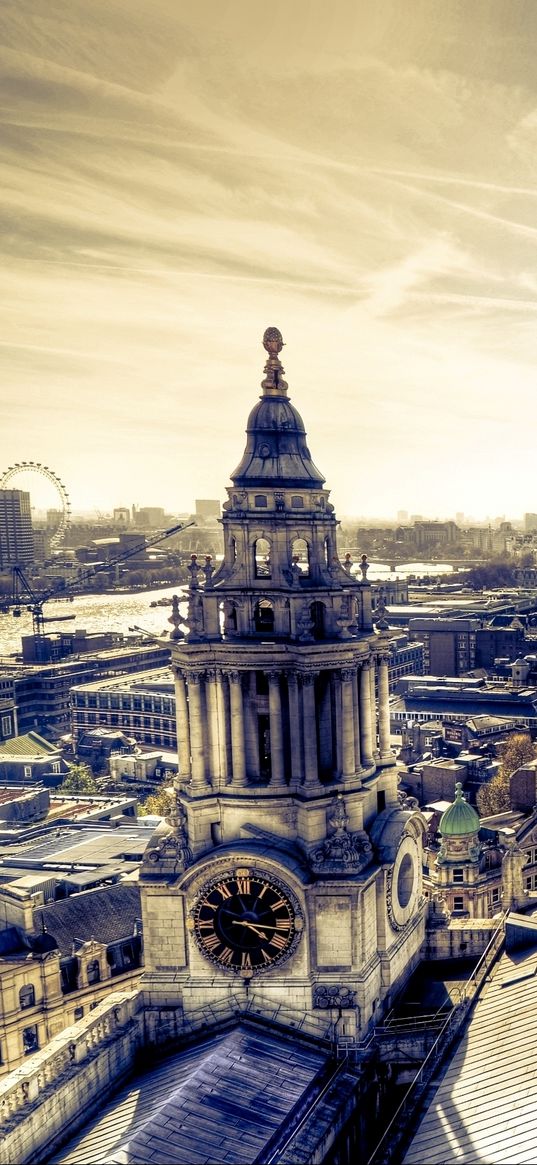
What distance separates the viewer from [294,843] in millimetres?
32250

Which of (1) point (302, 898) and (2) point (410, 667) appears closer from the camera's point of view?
(1) point (302, 898)

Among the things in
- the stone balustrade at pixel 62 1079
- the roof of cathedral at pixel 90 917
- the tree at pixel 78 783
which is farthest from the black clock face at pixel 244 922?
the tree at pixel 78 783

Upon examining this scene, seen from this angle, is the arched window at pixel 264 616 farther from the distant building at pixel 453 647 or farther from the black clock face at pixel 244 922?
the distant building at pixel 453 647

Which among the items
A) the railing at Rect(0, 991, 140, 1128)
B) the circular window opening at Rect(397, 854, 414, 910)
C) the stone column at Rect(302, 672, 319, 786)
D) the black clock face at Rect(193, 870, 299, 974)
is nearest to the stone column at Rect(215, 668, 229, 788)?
the stone column at Rect(302, 672, 319, 786)

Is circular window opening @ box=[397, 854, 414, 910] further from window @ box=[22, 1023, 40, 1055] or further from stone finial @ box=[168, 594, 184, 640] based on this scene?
window @ box=[22, 1023, 40, 1055]

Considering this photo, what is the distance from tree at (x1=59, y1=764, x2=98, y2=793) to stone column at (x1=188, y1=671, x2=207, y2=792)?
78.3 meters

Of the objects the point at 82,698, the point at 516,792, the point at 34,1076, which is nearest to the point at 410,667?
the point at 82,698

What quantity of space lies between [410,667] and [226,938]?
497 ft

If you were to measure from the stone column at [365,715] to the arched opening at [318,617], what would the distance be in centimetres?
227

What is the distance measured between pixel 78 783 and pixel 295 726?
82709 mm

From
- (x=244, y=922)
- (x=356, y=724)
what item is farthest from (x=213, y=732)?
(x=244, y=922)

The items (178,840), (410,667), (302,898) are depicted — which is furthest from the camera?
(410,667)

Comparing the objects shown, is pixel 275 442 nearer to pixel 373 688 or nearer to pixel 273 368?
pixel 273 368

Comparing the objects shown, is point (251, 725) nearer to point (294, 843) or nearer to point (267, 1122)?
point (294, 843)
